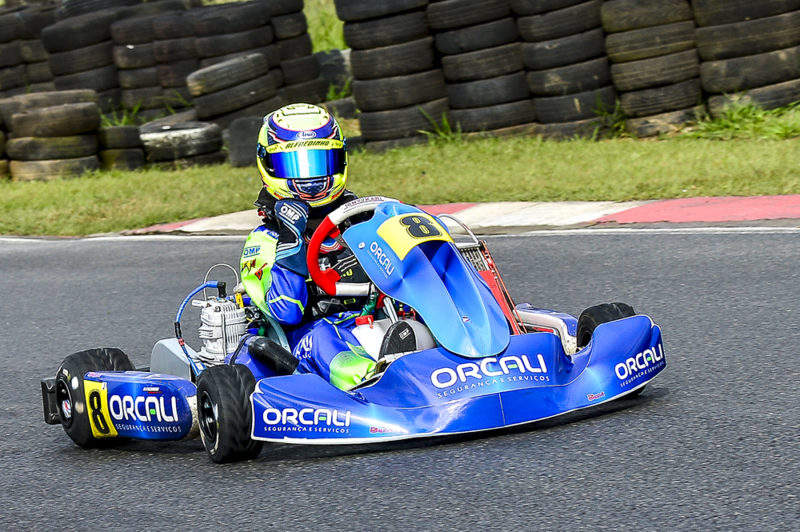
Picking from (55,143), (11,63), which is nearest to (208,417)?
(55,143)

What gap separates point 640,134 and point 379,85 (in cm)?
261

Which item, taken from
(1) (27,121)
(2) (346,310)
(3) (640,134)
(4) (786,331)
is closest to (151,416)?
(2) (346,310)

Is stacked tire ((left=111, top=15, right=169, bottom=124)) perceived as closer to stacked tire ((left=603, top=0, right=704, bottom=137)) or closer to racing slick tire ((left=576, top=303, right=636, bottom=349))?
stacked tire ((left=603, top=0, right=704, bottom=137))

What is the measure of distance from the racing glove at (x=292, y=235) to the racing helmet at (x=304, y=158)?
0.08m

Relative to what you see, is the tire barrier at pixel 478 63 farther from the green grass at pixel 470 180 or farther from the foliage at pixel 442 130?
the green grass at pixel 470 180

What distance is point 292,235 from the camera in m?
4.65

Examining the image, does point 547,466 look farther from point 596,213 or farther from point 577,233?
point 596,213

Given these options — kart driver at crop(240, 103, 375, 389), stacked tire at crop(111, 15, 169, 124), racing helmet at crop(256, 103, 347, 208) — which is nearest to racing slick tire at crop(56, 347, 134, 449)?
kart driver at crop(240, 103, 375, 389)

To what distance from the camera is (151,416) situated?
4320mm

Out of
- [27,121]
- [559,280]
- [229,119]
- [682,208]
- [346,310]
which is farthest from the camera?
[229,119]

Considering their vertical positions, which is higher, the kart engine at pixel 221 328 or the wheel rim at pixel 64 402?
the kart engine at pixel 221 328

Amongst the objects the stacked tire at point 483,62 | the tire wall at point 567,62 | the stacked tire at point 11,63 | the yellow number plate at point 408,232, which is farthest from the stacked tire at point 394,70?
the yellow number plate at point 408,232

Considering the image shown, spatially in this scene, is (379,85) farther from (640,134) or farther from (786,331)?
(786,331)

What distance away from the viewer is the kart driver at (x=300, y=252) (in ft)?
14.2
